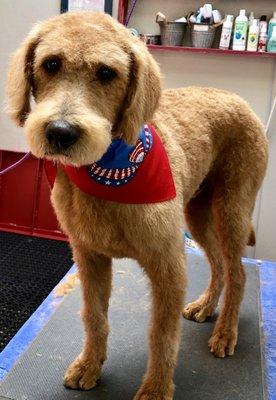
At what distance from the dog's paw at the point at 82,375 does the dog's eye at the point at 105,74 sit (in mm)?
973

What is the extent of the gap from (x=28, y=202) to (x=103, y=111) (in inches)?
91.7

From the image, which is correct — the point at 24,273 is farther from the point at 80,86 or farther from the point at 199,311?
the point at 80,86

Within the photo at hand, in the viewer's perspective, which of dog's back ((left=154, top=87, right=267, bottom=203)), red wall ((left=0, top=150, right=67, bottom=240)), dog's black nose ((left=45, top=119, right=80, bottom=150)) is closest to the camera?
dog's black nose ((left=45, top=119, right=80, bottom=150))

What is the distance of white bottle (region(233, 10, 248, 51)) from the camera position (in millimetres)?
2613

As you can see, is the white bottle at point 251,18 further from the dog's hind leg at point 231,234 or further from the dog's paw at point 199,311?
the dog's paw at point 199,311

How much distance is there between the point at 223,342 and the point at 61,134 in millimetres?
1166

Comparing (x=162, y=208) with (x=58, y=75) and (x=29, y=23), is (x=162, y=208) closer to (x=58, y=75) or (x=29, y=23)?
(x=58, y=75)

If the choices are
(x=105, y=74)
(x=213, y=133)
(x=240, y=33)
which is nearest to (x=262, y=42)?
(x=240, y=33)

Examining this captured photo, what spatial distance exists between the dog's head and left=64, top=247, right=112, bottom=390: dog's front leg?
51 cm

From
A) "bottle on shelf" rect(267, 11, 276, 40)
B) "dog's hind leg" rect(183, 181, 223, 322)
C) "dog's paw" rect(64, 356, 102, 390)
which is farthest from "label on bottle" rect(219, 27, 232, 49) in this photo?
"dog's paw" rect(64, 356, 102, 390)

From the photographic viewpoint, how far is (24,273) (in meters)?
2.78

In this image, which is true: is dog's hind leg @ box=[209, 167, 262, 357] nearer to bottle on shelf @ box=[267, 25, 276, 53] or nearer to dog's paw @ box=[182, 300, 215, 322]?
dog's paw @ box=[182, 300, 215, 322]

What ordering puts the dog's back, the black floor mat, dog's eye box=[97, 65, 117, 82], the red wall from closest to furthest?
dog's eye box=[97, 65, 117, 82] → the dog's back → the black floor mat → the red wall

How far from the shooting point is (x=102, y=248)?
1340 mm
